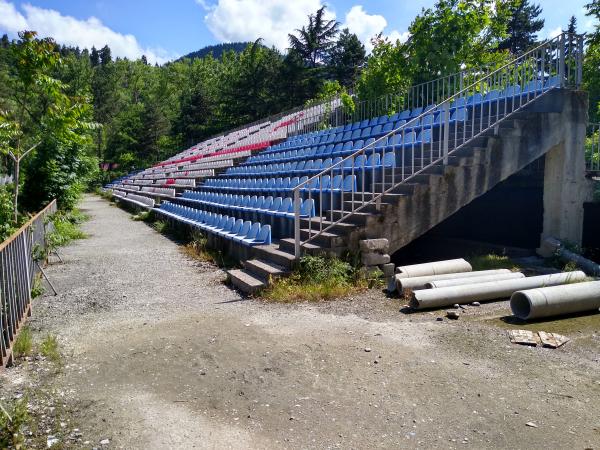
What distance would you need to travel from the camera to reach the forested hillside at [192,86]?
11133 mm

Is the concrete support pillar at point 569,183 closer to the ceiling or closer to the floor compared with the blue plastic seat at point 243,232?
closer to the ceiling

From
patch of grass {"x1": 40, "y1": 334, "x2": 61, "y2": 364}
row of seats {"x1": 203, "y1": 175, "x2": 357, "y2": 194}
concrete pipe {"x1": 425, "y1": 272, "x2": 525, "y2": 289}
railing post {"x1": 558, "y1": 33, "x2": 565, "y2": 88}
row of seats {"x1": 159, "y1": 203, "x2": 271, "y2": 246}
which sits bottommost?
patch of grass {"x1": 40, "y1": 334, "x2": 61, "y2": 364}

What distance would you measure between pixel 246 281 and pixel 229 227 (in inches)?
126

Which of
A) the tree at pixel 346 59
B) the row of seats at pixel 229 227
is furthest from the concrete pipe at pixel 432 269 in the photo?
the tree at pixel 346 59

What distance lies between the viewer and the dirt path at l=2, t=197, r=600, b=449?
3.05 meters

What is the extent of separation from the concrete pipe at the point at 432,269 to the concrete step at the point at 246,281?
1974mm

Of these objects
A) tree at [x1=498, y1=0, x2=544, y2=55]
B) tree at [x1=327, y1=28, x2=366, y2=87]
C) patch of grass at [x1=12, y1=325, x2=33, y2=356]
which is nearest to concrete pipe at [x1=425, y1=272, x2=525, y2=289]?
patch of grass at [x1=12, y1=325, x2=33, y2=356]

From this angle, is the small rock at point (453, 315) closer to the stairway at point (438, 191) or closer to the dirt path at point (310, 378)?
the dirt path at point (310, 378)

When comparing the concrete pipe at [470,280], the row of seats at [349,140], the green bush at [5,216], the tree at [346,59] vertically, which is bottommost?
the concrete pipe at [470,280]

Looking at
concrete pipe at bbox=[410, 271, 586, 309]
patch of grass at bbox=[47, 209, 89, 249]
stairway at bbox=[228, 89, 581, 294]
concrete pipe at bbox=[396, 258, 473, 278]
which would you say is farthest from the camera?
patch of grass at bbox=[47, 209, 89, 249]

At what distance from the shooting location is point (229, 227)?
984cm

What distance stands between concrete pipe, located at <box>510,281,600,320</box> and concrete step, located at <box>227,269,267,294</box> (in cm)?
327

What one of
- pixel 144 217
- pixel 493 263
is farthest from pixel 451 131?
pixel 144 217

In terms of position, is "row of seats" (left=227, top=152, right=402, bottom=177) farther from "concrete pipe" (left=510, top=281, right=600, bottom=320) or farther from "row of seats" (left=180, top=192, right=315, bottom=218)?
"concrete pipe" (left=510, top=281, right=600, bottom=320)
